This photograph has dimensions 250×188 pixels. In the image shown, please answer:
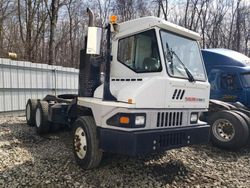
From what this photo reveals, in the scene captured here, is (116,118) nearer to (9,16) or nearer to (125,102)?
(125,102)

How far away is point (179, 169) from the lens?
5.59 meters

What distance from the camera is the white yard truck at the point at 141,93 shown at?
4.50 m

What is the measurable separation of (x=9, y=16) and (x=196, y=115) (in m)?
25.7

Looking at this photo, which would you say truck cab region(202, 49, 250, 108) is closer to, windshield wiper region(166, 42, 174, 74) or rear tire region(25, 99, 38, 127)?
windshield wiper region(166, 42, 174, 74)

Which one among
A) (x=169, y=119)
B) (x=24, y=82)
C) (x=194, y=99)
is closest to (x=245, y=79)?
(x=194, y=99)

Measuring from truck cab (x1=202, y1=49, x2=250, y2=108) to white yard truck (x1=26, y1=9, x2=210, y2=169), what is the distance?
3.84 metres

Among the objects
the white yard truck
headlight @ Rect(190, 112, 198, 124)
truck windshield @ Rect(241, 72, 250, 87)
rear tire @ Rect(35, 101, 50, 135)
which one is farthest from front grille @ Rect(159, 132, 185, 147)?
truck windshield @ Rect(241, 72, 250, 87)

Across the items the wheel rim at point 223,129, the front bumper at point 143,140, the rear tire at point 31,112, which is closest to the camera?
the front bumper at point 143,140

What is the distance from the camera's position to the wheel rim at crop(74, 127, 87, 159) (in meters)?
5.20

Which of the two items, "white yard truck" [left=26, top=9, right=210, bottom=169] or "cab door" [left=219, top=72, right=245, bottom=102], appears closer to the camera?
"white yard truck" [left=26, top=9, right=210, bottom=169]

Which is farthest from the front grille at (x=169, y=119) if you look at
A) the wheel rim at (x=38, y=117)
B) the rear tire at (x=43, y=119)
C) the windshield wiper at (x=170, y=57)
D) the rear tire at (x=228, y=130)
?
the wheel rim at (x=38, y=117)

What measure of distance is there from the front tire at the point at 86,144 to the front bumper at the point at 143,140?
0.70ft

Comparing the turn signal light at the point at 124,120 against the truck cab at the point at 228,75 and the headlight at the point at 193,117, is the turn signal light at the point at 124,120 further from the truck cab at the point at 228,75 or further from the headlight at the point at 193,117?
the truck cab at the point at 228,75

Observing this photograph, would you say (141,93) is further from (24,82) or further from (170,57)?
(24,82)
